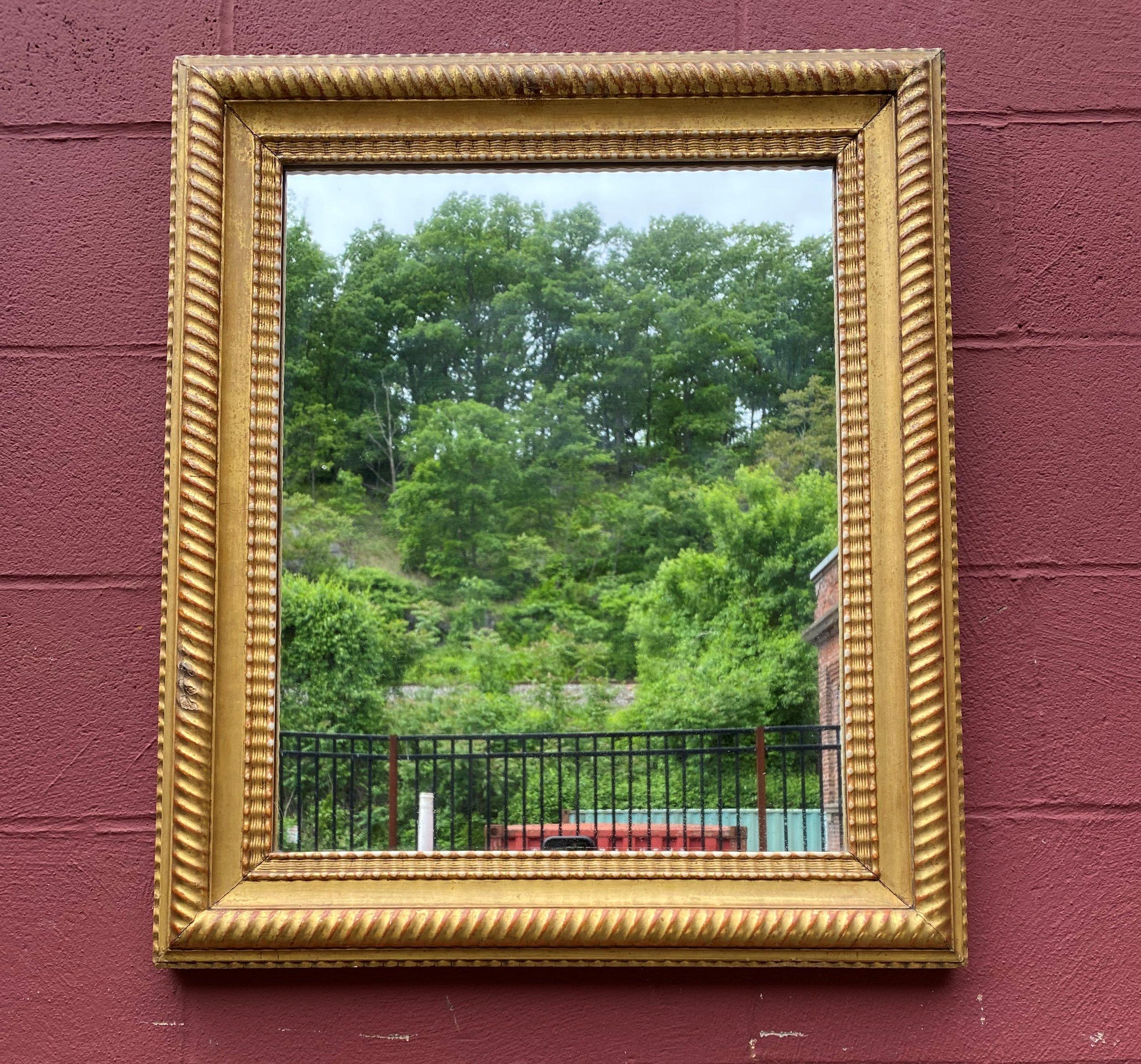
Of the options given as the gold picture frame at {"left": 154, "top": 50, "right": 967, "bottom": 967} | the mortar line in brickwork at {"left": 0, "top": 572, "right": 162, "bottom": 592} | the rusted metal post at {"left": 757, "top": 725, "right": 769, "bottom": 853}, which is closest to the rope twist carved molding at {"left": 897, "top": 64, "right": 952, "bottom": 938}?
the gold picture frame at {"left": 154, "top": 50, "right": 967, "bottom": 967}

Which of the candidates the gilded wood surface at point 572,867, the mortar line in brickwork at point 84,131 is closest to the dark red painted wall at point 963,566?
the mortar line in brickwork at point 84,131

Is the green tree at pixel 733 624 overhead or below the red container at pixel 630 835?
overhead

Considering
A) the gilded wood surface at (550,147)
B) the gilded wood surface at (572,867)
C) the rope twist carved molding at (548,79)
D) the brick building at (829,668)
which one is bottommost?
the gilded wood surface at (572,867)

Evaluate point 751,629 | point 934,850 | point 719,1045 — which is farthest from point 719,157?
point 719,1045

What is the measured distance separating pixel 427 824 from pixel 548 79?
80cm

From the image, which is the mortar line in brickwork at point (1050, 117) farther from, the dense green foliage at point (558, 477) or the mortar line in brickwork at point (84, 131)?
the mortar line in brickwork at point (84, 131)

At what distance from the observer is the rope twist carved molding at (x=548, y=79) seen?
1.22 metres

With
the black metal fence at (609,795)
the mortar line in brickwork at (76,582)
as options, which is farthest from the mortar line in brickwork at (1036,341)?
the mortar line in brickwork at (76,582)

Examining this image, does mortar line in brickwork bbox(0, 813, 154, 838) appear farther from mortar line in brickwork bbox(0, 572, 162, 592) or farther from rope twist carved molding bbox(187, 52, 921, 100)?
rope twist carved molding bbox(187, 52, 921, 100)

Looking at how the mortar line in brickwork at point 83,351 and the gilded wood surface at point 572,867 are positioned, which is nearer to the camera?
the gilded wood surface at point 572,867

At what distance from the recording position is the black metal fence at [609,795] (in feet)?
3.81

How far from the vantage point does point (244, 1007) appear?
1.17 m

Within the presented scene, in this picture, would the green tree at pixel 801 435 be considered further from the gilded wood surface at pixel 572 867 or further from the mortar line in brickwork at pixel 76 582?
the mortar line in brickwork at pixel 76 582

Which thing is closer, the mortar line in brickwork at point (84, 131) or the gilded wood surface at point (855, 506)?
the gilded wood surface at point (855, 506)
